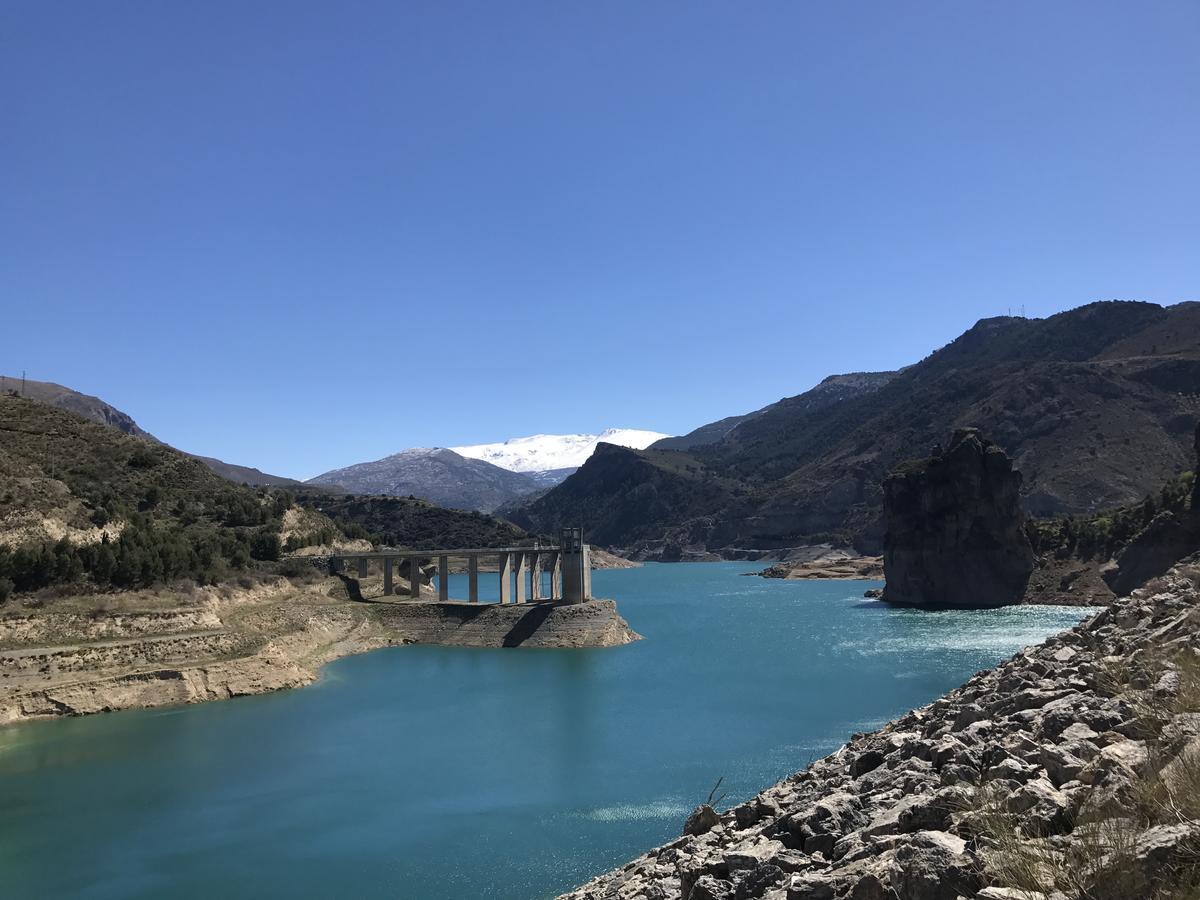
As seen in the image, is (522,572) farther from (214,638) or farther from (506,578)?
(214,638)

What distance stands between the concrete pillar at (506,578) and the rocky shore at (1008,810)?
72949 mm

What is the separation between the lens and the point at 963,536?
104000 mm

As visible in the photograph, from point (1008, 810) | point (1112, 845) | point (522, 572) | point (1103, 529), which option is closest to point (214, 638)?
point (522, 572)

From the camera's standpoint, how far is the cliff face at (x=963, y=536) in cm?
10119

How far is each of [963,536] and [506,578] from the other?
2224 inches

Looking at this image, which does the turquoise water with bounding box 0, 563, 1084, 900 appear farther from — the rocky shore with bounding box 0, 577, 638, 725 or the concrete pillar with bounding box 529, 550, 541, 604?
the concrete pillar with bounding box 529, 550, 541, 604

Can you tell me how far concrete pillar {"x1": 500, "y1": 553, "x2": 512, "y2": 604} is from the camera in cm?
8725

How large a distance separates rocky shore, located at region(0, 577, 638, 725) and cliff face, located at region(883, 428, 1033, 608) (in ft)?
157

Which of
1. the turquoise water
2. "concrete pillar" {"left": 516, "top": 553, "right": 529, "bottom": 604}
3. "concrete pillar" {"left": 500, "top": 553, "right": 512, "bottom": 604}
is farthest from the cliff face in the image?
"concrete pillar" {"left": 500, "top": 553, "right": 512, "bottom": 604}

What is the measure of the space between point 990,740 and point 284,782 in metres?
30.8

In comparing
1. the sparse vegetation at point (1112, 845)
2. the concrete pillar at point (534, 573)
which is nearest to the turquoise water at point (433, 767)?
the sparse vegetation at point (1112, 845)

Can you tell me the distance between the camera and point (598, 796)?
30.2 m

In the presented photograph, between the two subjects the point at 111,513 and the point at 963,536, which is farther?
the point at 963,536

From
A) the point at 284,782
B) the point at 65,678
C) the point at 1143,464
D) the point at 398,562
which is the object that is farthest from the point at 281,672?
the point at 1143,464
